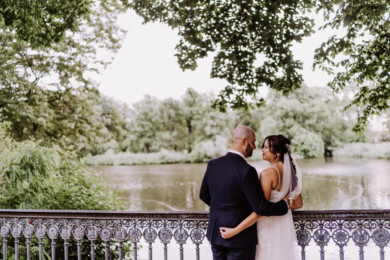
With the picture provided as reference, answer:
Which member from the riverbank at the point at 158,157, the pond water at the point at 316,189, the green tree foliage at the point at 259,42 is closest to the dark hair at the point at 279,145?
the green tree foliage at the point at 259,42

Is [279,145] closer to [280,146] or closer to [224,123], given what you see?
[280,146]

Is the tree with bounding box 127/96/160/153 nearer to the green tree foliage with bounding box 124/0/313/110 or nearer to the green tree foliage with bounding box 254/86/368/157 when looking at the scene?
the green tree foliage with bounding box 254/86/368/157

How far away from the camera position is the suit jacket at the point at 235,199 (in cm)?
295

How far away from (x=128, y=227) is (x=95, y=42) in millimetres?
12966

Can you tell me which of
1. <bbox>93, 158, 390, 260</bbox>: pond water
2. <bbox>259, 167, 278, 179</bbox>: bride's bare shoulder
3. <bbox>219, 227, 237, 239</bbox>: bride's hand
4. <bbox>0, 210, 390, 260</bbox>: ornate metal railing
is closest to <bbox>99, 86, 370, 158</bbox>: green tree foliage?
<bbox>93, 158, 390, 260</bbox>: pond water

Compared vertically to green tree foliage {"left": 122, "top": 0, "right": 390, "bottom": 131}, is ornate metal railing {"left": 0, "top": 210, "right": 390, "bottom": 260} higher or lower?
lower

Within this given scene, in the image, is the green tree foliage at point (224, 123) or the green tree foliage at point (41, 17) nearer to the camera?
the green tree foliage at point (41, 17)

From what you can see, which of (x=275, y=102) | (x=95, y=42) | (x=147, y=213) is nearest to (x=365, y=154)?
(x=275, y=102)

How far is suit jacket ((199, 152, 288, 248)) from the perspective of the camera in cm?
295

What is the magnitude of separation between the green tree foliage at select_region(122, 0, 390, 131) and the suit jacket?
591cm

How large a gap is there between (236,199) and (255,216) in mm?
199

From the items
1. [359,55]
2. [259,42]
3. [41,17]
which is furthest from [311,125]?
[41,17]

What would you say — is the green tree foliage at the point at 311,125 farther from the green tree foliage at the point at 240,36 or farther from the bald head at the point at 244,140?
the bald head at the point at 244,140

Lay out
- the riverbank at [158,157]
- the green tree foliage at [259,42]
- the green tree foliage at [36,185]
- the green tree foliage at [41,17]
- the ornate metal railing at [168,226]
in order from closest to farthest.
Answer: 1. the ornate metal railing at [168,226]
2. the green tree foliage at [36,185]
3. the green tree foliage at [41,17]
4. the green tree foliage at [259,42]
5. the riverbank at [158,157]
